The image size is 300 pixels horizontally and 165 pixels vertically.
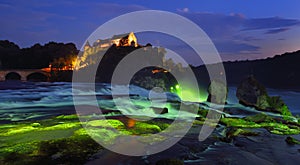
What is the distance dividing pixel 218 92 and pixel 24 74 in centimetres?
7701

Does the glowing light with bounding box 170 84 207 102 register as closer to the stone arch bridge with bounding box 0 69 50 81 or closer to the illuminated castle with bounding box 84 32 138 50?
the illuminated castle with bounding box 84 32 138 50

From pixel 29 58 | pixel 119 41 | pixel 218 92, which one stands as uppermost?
pixel 119 41

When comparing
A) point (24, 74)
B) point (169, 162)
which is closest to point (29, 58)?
point (24, 74)

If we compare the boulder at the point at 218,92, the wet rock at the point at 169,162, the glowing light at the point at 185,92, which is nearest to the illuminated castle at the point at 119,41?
the glowing light at the point at 185,92

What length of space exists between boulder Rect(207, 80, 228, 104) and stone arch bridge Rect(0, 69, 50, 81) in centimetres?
7259

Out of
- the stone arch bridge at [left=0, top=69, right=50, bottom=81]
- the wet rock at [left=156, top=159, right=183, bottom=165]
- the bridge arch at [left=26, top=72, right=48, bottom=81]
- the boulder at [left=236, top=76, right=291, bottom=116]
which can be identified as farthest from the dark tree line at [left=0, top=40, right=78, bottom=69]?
the wet rock at [left=156, top=159, right=183, bottom=165]

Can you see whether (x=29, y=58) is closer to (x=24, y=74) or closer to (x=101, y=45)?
(x=24, y=74)

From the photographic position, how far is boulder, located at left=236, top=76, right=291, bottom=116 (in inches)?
1702

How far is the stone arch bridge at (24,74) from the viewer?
82419 millimetres

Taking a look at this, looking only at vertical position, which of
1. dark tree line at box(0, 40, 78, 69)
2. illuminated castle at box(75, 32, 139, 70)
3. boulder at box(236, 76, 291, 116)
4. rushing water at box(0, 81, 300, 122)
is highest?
illuminated castle at box(75, 32, 139, 70)

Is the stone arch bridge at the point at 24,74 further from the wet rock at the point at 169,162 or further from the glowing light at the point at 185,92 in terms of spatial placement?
the wet rock at the point at 169,162

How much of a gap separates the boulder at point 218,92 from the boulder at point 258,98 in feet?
16.7

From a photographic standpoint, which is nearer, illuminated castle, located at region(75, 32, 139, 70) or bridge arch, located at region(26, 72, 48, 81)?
bridge arch, located at region(26, 72, 48, 81)

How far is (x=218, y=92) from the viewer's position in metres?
53.2
